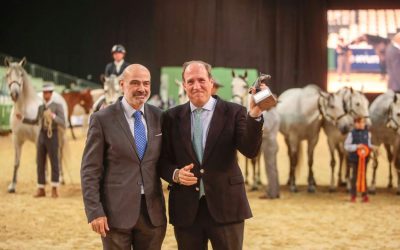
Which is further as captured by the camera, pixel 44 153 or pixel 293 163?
pixel 293 163

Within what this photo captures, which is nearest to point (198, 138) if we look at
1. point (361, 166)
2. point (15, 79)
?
point (361, 166)

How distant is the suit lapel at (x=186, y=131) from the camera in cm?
330

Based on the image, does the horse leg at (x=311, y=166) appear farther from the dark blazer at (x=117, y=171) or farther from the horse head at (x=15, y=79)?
the dark blazer at (x=117, y=171)

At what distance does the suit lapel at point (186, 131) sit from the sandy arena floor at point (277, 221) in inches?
113

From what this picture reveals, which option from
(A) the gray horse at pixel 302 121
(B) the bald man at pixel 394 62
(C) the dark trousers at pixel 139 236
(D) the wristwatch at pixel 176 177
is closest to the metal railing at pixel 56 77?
(B) the bald man at pixel 394 62

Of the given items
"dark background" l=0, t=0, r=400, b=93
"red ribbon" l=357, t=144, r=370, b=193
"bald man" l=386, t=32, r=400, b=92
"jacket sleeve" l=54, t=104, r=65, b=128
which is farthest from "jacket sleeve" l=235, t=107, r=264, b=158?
"dark background" l=0, t=0, r=400, b=93

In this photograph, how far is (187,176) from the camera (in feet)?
10.4

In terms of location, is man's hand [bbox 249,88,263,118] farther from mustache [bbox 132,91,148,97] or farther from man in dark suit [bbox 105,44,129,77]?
man in dark suit [bbox 105,44,129,77]

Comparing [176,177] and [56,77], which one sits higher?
[56,77]

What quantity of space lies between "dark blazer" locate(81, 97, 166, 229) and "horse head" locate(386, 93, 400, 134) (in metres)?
6.46

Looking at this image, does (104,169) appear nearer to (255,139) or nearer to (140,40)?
(255,139)

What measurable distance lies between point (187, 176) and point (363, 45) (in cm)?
1579

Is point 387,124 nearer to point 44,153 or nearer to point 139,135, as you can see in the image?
point 44,153

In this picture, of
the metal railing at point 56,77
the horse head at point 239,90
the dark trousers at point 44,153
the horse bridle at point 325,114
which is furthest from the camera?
the metal railing at point 56,77
